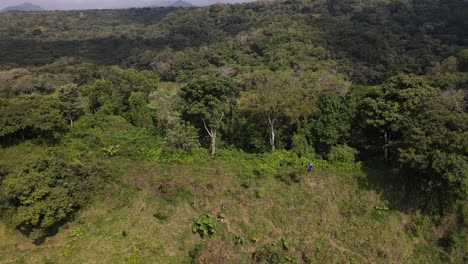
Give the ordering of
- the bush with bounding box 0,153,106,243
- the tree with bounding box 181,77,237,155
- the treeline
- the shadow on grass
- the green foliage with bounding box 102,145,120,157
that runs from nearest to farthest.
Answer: the bush with bounding box 0,153,106,243
the shadow on grass
the green foliage with bounding box 102,145,120,157
the tree with bounding box 181,77,237,155
the treeline

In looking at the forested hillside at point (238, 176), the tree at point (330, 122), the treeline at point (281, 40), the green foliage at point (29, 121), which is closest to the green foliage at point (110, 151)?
the forested hillside at point (238, 176)

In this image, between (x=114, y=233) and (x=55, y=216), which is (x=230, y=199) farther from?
(x=55, y=216)

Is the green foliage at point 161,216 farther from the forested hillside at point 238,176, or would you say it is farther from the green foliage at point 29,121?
the green foliage at point 29,121

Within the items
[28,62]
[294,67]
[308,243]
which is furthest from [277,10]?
[308,243]

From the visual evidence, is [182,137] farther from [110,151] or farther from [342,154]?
[342,154]

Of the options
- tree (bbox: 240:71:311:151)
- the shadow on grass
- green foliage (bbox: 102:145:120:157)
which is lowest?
the shadow on grass

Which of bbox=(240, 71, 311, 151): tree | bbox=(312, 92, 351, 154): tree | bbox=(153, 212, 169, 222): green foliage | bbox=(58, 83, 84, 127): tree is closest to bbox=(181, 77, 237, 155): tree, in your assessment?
bbox=(240, 71, 311, 151): tree

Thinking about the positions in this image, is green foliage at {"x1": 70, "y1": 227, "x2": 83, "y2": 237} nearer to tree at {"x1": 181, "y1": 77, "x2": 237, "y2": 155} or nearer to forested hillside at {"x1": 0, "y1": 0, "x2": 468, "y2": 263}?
forested hillside at {"x1": 0, "y1": 0, "x2": 468, "y2": 263}
